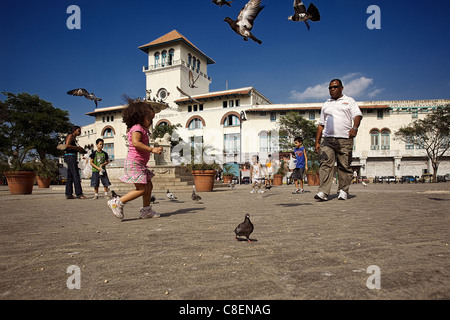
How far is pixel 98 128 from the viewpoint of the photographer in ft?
149

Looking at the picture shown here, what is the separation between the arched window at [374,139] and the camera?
3606 centimetres

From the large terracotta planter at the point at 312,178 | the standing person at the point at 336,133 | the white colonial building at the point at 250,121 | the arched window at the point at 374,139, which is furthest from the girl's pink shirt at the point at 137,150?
the arched window at the point at 374,139

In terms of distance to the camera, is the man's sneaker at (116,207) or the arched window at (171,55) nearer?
the man's sneaker at (116,207)

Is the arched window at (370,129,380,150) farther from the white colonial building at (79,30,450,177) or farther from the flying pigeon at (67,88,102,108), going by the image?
the flying pigeon at (67,88,102,108)

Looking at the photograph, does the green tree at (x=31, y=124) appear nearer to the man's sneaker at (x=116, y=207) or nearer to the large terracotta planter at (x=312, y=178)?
the large terracotta planter at (x=312, y=178)

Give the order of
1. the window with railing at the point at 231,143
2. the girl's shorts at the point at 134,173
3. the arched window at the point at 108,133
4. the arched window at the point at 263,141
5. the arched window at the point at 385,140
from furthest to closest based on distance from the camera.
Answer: the arched window at the point at 108,133 → the window with railing at the point at 231,143 → the arched window at the point at 263,141 → the arched window at the point at 385,140 → the girl's shorts at the point at 134,173

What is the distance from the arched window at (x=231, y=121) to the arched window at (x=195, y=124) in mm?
3668

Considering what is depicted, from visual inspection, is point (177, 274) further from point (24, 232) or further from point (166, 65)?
point (166, 65)

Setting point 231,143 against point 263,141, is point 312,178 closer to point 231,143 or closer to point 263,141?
point 263,141

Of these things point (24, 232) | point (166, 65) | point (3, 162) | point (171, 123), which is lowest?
point (24, 232)

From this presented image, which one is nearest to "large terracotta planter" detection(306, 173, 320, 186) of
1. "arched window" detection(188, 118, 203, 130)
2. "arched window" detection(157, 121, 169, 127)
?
"arched window" detection(188, 118, 203, 130)

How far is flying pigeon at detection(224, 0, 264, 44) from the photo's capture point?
14.5 ft
